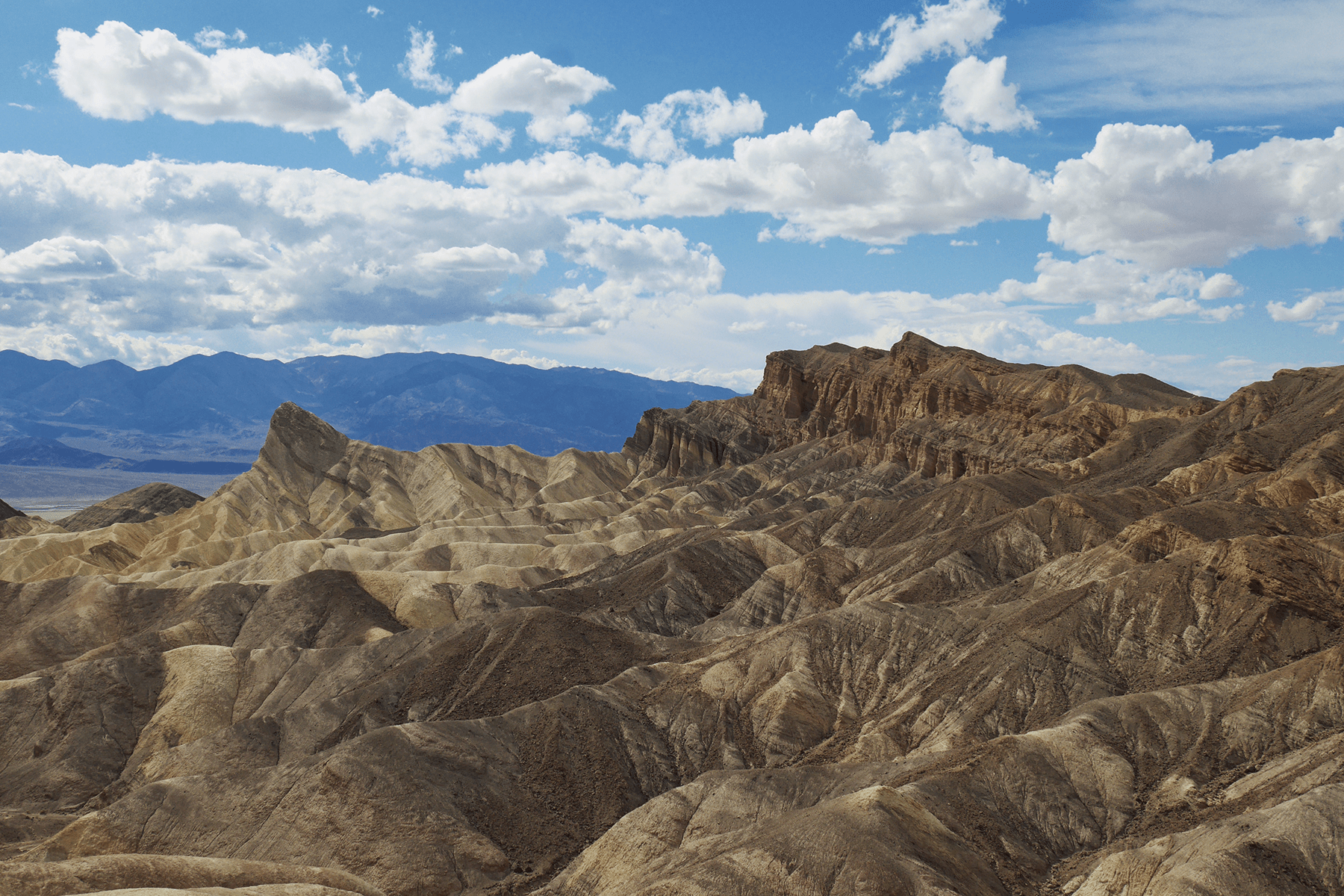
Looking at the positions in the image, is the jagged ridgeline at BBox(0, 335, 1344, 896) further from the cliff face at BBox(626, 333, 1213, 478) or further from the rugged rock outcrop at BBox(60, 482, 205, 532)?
the rugged rock outcrop at BBox(60, 482, 205, 532)

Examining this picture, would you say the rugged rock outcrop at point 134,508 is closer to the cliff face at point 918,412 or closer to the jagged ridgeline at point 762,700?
the jagged ridgeline at point 762,700

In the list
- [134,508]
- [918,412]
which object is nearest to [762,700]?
[918,412]

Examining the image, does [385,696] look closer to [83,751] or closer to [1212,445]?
[83,751]

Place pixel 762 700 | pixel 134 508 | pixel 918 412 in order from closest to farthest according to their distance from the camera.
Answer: pixel 762 700, pixel 918 412, pixel 134 508

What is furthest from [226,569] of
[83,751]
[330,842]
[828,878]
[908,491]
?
[828,878]

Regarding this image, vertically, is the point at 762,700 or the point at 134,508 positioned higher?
the point at 762,700

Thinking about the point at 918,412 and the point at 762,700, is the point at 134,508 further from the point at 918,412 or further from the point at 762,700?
the point at 762,700

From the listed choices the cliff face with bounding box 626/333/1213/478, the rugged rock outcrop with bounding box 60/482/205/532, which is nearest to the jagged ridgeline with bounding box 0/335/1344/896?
the cliff face with bounding box 626/333/1213/478

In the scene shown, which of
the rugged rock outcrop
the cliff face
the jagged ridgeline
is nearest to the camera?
the jagged ridgeline
